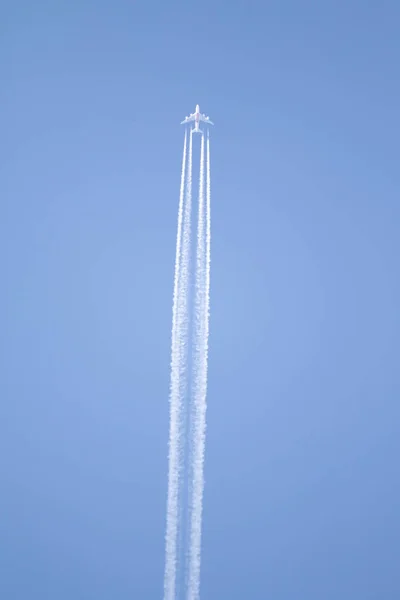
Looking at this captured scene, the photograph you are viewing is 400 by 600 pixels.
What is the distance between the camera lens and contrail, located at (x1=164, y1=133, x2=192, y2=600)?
654 cm

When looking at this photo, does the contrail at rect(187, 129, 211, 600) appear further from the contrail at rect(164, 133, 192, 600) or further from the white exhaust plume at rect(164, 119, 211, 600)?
the contrail at rect(164, 133, 192, 600)

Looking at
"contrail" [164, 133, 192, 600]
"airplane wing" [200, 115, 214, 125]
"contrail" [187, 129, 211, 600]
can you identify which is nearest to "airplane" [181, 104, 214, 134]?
"airplane wing" [200, 115, 214, 125]

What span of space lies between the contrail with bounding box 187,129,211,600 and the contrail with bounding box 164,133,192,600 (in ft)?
0.40

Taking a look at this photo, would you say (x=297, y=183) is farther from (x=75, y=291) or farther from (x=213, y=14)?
(x=75, y=291)

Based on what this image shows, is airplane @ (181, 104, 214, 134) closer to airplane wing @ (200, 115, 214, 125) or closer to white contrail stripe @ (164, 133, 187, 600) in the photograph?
airplane wing @ (200, 115, 214, 125)

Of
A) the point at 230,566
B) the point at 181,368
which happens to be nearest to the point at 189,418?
the point at 181,368

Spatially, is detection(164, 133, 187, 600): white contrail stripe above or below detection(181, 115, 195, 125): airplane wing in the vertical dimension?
below

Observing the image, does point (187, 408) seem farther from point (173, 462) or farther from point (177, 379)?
point (173, 462)

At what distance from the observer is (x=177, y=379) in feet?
21.6

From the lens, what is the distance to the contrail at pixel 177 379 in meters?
6.54

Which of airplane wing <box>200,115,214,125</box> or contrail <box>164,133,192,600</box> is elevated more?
airplane wing <box>200,115,214,125</box>

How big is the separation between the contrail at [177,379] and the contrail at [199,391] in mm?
122

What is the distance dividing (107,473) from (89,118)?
3.31m

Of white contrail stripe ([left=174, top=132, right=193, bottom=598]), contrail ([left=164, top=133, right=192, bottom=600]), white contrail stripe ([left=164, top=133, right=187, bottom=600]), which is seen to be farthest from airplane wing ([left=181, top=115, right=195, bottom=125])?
white contrail stripe ([left=164, top=133, right=187, bottom=600])
